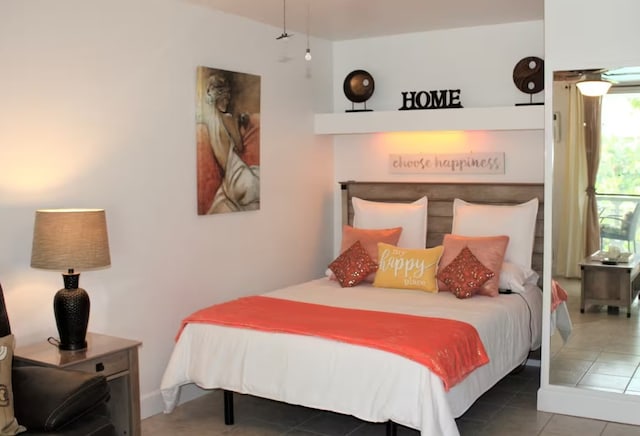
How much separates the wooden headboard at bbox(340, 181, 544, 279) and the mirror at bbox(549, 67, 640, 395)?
0.88 meters

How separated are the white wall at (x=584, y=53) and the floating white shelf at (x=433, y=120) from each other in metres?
0.84

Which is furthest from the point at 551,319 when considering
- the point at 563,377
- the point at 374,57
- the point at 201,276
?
the point at 374,57

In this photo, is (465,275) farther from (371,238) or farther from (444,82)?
(444,82)

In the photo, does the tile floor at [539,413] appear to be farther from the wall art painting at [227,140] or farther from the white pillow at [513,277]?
the wall art painting at [227,140]

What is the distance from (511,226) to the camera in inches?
200

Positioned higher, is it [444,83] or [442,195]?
[444,83]

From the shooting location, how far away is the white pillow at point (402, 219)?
17.9 ft

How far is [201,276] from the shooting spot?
15.9 ft

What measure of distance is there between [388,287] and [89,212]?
7.07ft

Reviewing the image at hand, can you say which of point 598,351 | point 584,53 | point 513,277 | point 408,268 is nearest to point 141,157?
point 408,268

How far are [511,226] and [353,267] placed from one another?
110 centimetres

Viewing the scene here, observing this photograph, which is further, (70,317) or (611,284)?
(611,284)

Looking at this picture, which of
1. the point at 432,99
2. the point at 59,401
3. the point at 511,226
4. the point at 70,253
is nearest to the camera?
the point at 59,401

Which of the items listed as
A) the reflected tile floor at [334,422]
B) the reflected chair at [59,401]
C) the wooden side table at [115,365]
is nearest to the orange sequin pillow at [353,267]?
the reflected tile floor at [334,422]
